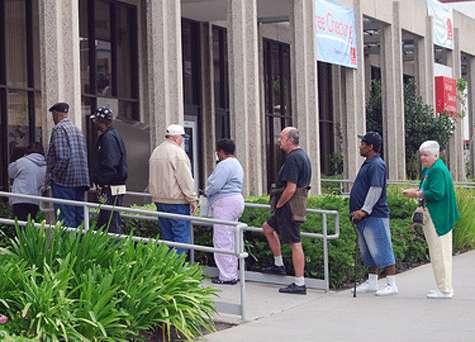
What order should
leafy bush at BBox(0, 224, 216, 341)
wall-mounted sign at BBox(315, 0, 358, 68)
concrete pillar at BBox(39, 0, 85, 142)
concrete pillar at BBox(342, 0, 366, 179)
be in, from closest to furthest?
1. leafy bush at BBox(0, 224, 216, 341)
2. concrete pillar at BBox(39, 0, 85, 142)
3. wall-mounted sign at BBox(315, 0, 358, 68)
4. concrete pillar at BBox(342, 0, 366, 179)

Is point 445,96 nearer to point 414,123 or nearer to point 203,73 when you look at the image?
point 414,123

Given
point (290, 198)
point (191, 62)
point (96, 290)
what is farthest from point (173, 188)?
point (191, 62)

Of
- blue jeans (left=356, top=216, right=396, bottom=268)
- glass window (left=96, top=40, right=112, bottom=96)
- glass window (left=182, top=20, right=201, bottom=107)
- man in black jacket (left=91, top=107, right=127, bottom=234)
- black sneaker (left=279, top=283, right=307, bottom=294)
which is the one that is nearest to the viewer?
man in black jacket (left=91, top=107, right=127, bottom=234)

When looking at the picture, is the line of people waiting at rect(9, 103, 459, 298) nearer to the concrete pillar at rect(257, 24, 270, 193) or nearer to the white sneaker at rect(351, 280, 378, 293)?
the white sneaker at rect(351, 280, 378, 293)

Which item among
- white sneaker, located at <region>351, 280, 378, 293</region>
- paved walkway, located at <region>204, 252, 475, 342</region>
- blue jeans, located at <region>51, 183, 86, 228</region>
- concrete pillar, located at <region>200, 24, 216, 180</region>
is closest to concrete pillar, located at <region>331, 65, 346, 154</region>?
concrete pillar, located at <region>200, 24, 216, 180</region>

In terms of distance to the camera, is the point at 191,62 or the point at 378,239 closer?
the point at 378,239

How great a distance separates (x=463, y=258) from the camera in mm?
17312

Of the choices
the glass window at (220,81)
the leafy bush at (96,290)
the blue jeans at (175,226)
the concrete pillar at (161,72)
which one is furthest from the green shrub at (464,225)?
the leafy bush at (96,290)

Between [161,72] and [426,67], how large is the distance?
13165 millimetres

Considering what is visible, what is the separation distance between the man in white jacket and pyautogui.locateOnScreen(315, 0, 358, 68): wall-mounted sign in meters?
8.61

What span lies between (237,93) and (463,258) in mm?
4773

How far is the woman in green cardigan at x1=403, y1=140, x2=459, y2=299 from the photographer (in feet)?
40.0

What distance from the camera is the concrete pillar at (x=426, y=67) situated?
27.1 m

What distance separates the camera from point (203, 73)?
24797 millimetres
